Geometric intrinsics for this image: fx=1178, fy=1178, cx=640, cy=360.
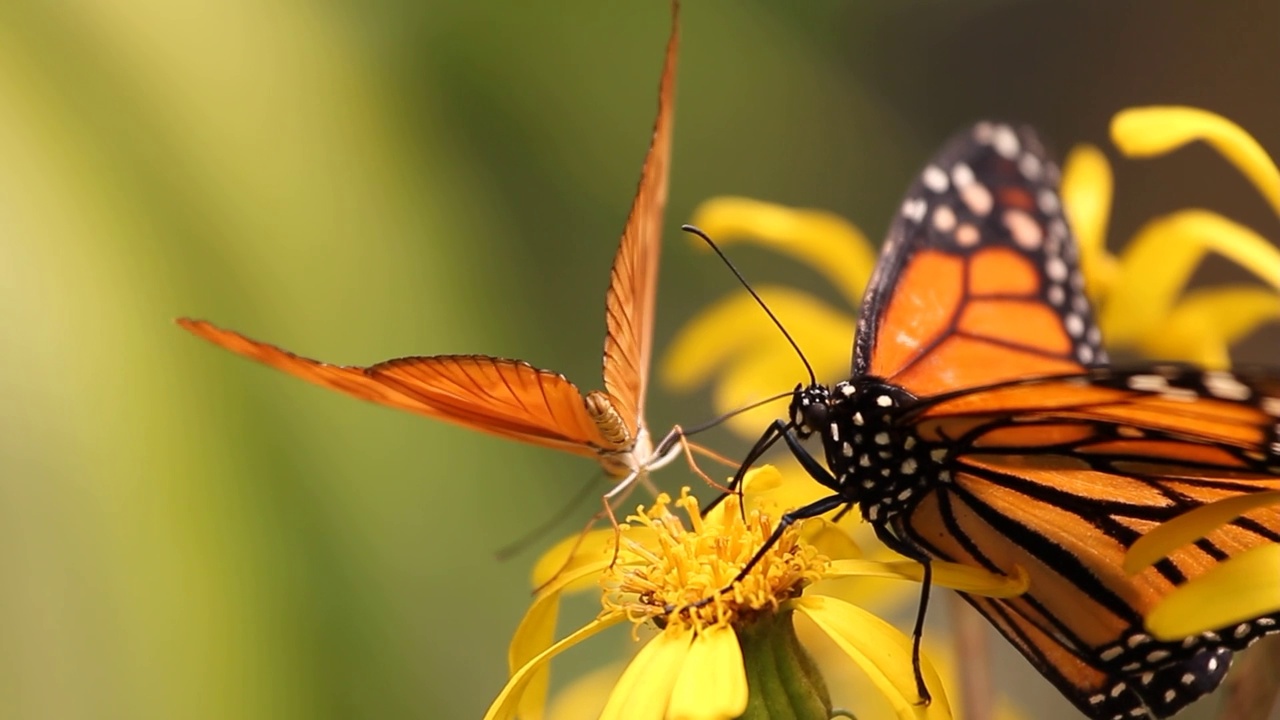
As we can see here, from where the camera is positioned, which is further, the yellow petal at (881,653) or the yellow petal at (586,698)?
the yellow petal at (586,698)

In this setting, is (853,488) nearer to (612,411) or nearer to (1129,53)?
(612,411)

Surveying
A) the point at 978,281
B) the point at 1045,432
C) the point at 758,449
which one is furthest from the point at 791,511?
the point at 978,281

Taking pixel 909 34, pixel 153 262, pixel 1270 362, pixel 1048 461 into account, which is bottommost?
pixel 1270 362

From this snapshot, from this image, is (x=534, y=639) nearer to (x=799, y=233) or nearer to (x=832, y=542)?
(x=832, y=542)

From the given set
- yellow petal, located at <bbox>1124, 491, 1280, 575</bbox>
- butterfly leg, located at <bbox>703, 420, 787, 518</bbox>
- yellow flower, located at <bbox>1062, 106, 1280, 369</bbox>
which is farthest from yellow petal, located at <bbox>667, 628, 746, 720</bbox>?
yellow flower, located at <bbox>1062, 106, 1280, 369</bbox>

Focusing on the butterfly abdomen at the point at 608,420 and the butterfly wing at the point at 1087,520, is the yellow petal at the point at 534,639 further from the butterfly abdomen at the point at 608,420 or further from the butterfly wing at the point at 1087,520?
the butterfly wing at the point at 1087,520

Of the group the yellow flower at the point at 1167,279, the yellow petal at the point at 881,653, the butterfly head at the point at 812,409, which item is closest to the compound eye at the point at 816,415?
the butterfly head at the point at 812,409

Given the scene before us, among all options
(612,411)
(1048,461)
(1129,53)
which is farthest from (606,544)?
(1129,53)
